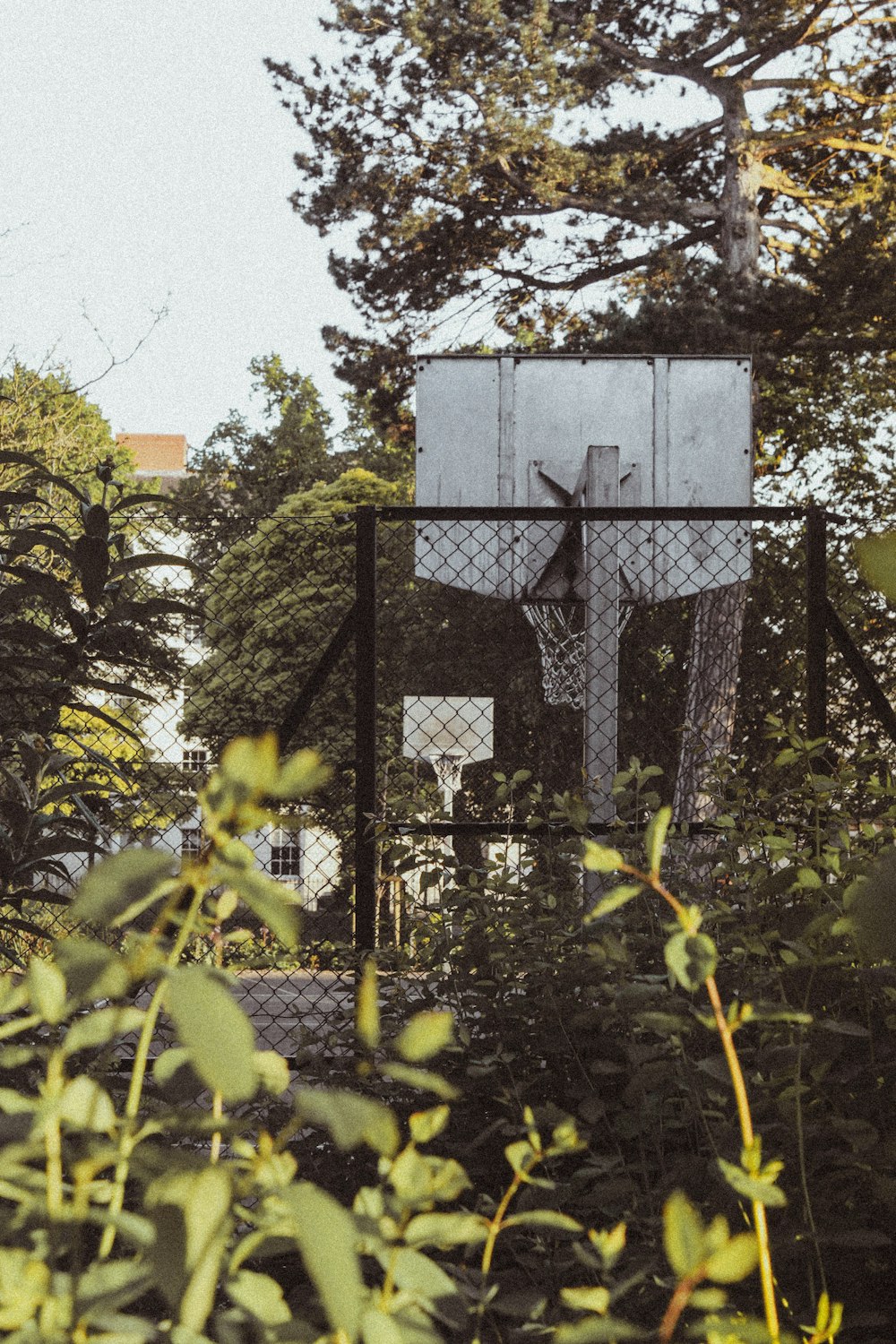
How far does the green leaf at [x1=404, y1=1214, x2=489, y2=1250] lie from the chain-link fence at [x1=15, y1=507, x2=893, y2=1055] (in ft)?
0.77

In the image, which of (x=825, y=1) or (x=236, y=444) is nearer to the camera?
(x=825, y=1)

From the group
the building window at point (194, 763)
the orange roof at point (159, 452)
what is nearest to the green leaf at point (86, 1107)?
the building window at point (194, 763)

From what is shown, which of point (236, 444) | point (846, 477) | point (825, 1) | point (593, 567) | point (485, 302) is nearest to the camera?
point (593, 567)

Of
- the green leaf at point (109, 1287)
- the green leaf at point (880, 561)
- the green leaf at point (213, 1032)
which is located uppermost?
the green leaf at point (880, 561)

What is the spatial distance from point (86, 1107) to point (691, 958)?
1.15 feet

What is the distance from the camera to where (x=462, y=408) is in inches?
243

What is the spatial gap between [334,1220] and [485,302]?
13.5 m

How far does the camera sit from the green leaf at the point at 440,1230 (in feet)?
2.17

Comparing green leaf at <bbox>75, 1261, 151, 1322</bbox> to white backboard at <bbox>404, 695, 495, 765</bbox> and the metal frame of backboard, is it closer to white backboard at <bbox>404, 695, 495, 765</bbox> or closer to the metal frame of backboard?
the metal frame of backboard

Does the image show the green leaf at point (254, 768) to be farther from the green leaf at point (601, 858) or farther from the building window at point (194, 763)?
the building window at point (194, 763)

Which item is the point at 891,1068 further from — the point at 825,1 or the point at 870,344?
the point at 825,1

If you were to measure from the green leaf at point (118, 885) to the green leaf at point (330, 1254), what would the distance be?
0.14 m

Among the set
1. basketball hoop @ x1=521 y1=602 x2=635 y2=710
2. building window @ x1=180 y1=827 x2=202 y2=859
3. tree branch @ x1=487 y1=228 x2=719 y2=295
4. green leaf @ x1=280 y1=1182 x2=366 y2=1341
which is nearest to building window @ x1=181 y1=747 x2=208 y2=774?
building window @ x1=180 y1=827 x2=202 y2=859

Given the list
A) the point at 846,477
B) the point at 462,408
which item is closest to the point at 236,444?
the point at 846,477
